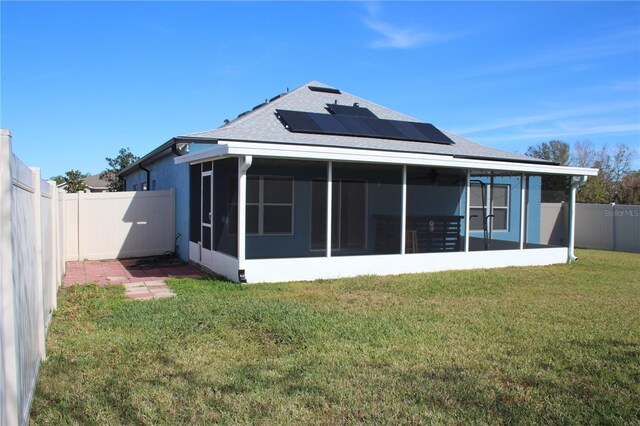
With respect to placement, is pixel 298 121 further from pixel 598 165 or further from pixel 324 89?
pixel 598 165

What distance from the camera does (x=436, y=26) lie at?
519 inches

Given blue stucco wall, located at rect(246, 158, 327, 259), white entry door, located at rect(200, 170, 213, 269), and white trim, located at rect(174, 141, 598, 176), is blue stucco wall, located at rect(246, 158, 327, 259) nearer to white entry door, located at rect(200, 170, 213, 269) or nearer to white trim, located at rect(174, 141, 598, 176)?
white trim, located at rect(174, 141, 598, 176)

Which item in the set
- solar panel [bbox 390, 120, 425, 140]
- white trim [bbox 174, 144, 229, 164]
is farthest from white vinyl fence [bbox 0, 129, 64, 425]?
solar panel [bbox 390, 120, 425, 140]

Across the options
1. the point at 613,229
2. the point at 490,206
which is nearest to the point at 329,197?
the point at 490,206

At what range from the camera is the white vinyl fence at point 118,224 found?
42.3 feet

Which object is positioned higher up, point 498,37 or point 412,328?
point 498,37

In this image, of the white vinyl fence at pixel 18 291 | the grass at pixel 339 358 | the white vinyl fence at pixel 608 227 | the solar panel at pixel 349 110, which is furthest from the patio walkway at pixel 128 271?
the white vinyl fence at pixel 608 227

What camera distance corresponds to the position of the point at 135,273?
10.7 metres

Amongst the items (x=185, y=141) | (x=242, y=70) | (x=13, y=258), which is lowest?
(x=13, y=258)

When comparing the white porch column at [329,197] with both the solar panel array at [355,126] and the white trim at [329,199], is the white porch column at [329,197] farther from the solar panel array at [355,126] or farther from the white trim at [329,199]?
the solar panel array at [355,126]

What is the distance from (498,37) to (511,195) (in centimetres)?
483

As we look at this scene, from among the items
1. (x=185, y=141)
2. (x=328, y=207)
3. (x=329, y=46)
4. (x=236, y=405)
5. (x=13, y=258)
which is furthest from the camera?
(x=329, y=46)

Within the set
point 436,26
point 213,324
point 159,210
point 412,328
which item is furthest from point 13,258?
point 436,26

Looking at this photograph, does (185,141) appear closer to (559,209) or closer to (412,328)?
(412,328)
